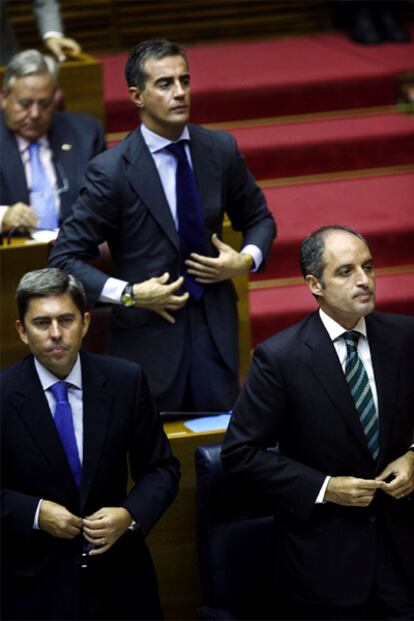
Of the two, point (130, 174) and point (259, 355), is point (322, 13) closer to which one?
point (130, 174)

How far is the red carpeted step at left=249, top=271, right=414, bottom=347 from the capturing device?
3.54 m

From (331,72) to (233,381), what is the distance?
6.14ft

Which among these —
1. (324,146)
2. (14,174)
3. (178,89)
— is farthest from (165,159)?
(324,146)

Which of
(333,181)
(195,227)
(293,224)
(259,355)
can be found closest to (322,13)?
(333,181)

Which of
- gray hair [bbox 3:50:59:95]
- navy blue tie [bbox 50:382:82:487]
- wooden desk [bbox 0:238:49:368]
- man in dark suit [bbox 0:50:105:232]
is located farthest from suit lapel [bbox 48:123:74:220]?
navy blue tie [bbox 50:382:82:487]

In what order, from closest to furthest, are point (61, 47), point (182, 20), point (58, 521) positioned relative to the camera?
1. point (58, 521)
2. point (61, 47)
3. point (182, 20)

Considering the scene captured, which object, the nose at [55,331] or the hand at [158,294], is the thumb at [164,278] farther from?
the nose at [55,331]

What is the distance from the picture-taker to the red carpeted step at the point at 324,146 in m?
4.10

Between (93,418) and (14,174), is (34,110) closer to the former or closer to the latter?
(14,174)

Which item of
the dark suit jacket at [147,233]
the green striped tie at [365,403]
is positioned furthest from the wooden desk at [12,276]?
the green striped tie at [365,403]

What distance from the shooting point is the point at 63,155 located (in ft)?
10.8

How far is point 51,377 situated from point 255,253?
67 centimetres

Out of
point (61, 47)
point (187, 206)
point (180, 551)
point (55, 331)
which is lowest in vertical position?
point (180, 551)

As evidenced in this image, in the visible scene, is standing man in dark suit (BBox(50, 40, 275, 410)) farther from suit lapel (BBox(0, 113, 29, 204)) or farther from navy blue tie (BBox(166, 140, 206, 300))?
suit lapel (BBox(0, 113, 29, 204))
